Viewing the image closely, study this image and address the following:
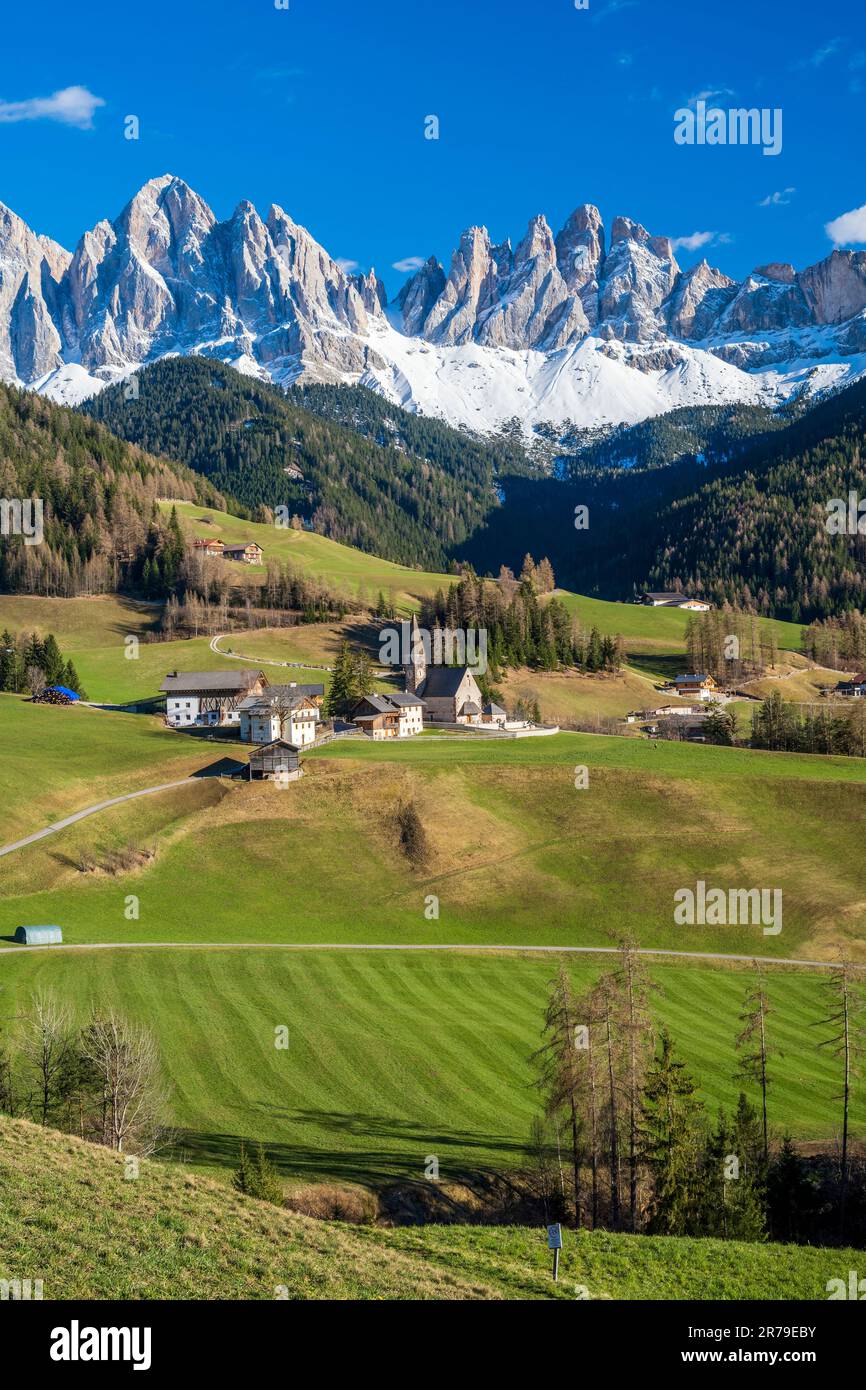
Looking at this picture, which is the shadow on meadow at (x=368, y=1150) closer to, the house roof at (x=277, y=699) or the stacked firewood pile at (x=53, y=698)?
the house roof at (x=277, y=699)

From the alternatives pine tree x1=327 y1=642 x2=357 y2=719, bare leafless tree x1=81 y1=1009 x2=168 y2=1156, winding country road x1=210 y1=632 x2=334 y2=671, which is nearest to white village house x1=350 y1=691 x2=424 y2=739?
pine tree x1=327 y1=642 x2=357 y2=719

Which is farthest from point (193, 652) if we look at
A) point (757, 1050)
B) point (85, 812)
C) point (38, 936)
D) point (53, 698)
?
point (757, 1050)

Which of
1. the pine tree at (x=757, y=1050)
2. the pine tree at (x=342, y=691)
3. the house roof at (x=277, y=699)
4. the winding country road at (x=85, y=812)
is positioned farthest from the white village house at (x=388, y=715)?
the pine tree at (x=757, y=1050)

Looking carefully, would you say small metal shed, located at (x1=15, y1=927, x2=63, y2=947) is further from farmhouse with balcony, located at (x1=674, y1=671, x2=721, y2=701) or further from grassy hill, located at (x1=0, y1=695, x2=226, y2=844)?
farmhouse with balcony, located at (x1=674, y1=671, x2=721, y2=701)

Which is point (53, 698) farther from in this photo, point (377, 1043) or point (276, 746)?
point (377, 1043)
